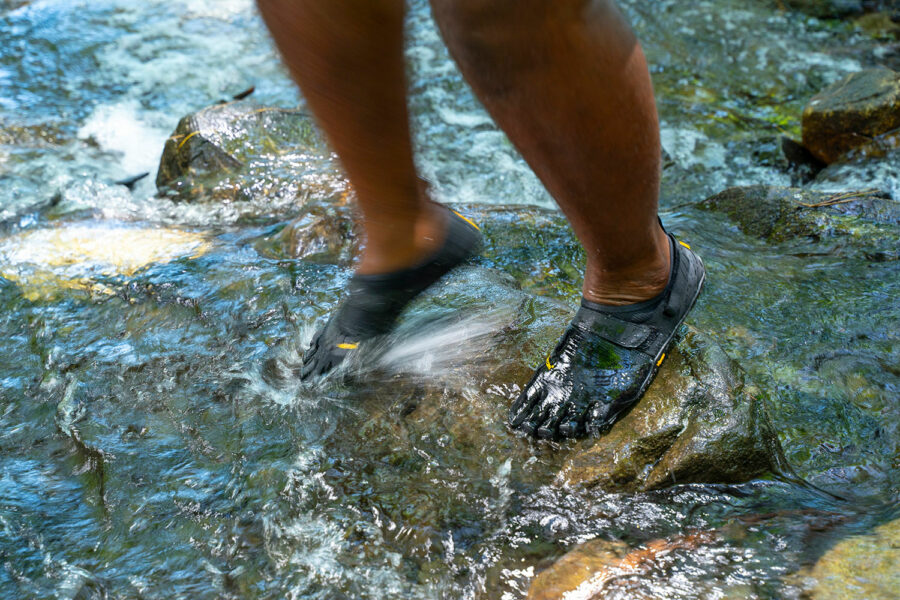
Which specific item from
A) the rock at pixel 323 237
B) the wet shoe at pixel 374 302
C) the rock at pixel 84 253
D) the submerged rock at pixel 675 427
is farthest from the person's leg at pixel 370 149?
the rock at pixel 84 253

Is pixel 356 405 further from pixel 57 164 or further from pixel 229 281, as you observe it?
pixel 57 164

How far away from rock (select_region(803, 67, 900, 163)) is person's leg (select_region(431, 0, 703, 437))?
247cm

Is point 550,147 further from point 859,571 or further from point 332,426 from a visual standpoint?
point 859,571

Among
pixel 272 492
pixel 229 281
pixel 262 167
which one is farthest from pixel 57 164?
pixel 272 492

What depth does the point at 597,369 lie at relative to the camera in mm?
1807

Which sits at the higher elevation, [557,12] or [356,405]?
[557,12]

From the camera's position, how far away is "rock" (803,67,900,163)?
12.0ft

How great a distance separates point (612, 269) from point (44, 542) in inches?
58.3

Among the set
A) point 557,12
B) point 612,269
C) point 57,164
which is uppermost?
point 557,12

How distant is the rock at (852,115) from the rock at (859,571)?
2.77 m

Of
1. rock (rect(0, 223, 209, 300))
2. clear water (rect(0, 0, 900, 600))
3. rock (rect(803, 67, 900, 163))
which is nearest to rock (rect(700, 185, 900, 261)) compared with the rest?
clear water (rect(0, 0, 900, 600))

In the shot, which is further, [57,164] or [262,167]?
[57,164]

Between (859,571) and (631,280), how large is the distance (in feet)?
2.56

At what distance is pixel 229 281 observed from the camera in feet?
8.48
